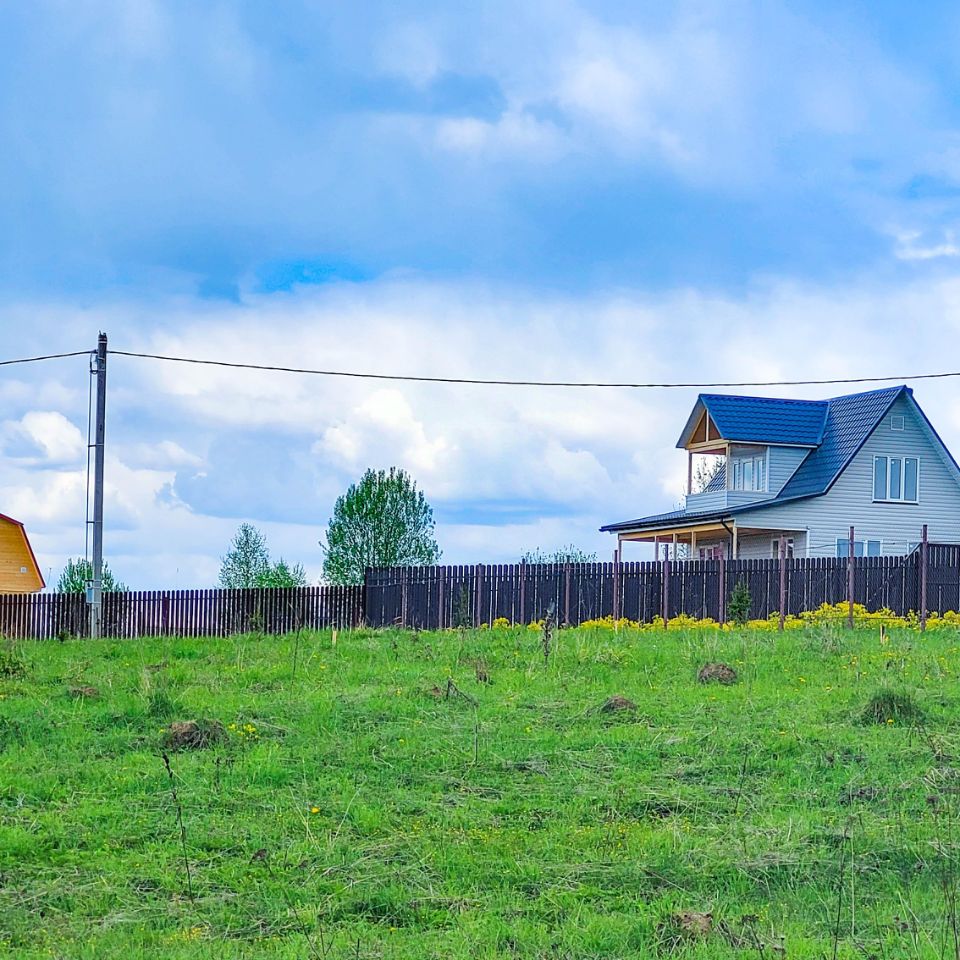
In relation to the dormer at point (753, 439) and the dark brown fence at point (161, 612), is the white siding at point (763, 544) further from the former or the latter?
the dark brown fence at point (161, 612)

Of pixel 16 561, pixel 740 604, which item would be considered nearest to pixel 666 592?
pixel 740 604

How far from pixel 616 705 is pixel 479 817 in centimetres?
361

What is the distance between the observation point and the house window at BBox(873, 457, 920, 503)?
3834 centimetres

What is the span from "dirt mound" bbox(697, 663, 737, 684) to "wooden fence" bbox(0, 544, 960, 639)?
1096 centimetres

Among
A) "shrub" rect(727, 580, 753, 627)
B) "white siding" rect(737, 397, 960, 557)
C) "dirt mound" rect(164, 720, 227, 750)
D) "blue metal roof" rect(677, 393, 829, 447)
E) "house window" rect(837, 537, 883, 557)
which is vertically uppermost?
"blue metal roof" rect(677, 393, 829, 447)

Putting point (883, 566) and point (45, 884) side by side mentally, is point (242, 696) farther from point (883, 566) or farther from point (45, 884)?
point (883, 566)

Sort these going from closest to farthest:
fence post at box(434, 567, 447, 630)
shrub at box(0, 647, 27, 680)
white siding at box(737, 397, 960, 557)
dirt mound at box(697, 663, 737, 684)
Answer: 1. dirt mound at box(697, 663, 737, 684)
2. shrub at box(0, 647, 27, 680)
3. fence post at box(434, 567, 447, 630)
4. white siding at box(737, 397, 960, 557)

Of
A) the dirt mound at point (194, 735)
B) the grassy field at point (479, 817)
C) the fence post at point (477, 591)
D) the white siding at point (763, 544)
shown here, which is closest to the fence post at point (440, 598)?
the fence post at point (477, 591)

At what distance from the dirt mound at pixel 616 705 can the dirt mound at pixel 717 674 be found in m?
2.17

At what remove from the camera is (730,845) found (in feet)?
25.9

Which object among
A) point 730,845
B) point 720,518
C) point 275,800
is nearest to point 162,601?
point 720,518

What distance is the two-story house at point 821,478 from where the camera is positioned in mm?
37438

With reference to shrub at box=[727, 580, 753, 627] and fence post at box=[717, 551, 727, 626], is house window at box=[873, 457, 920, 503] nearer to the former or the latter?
fence post at box=[717, 551, 727, 626]

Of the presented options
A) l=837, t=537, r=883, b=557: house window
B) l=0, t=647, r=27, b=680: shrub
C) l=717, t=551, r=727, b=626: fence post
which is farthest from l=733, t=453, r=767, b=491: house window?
l=0, t=647, r=27, b=680: shrub
